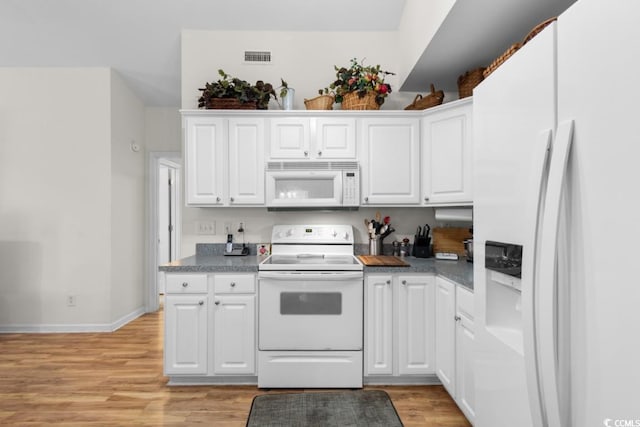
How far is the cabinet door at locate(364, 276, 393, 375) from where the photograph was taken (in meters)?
2.55

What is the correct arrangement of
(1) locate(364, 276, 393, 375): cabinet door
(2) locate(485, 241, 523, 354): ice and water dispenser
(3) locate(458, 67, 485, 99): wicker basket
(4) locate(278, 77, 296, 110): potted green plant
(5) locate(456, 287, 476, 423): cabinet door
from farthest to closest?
(4) locate(278, 77, 296, 110): potted green plant
(3) locate(458, 67, 485, 99): wicker basket
(1) locate(364, 276, 393, 375): cabinet door
(5) locate(456, 287, 476, 423): cabinet door
(2) locate(485, 241, 523, 354): ice and water dispenser

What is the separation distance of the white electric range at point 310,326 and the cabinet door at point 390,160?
79 centimetres

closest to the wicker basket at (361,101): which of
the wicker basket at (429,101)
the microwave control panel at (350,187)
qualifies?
the wicker basket at (429,101)

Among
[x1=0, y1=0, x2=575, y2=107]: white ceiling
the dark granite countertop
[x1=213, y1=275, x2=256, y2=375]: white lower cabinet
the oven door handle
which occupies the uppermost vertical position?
[x1=0, y1=0, x2=575, y2=107]: white ceiling

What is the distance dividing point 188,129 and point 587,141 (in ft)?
9.33

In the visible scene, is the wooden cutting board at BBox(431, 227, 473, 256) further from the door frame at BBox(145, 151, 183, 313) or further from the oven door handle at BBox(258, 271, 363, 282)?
the door frame at BBox(145, 151, 183, 313)

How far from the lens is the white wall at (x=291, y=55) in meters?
3.33

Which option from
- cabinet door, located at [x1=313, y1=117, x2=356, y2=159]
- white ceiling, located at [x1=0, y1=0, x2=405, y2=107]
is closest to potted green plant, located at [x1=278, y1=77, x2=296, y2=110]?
cabinet door, located at [x1=313, y1=117, x2=356, y2=159]

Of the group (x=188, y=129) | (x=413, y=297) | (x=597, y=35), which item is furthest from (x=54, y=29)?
(x=597, y=35)

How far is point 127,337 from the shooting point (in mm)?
3617

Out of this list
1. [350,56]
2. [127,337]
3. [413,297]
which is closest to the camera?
[413,297]

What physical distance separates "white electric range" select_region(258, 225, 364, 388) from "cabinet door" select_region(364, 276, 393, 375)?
59 mm

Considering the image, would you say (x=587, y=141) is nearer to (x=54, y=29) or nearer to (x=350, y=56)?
(x=350, y=56)

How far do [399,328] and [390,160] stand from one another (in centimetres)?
137
